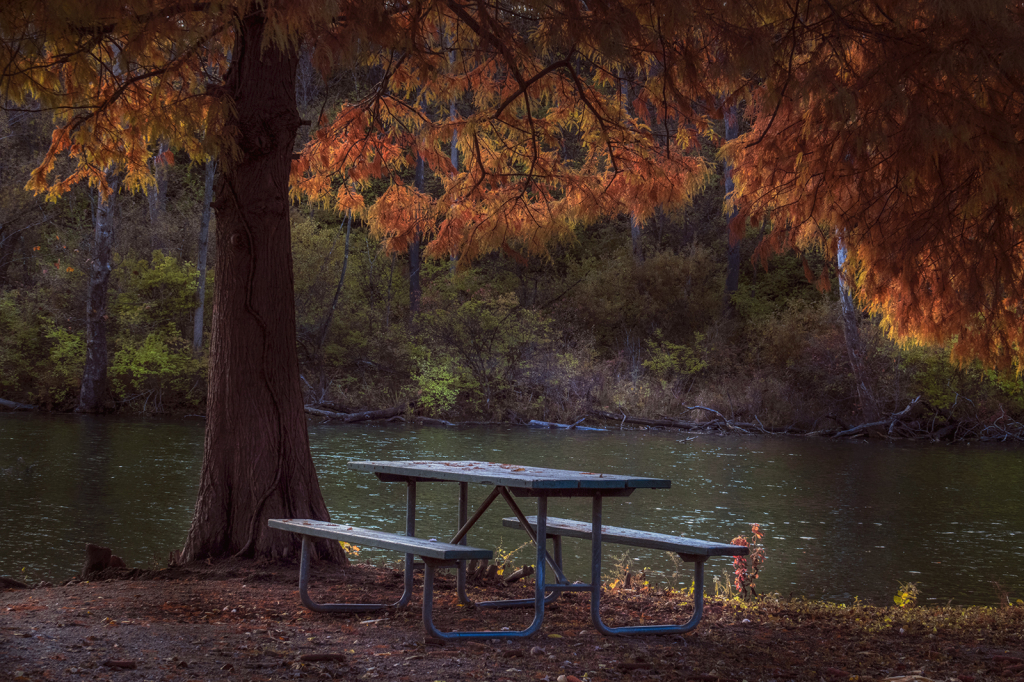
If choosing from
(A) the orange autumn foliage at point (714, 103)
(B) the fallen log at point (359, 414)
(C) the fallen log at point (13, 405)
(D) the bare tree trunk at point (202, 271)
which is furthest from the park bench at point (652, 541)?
(C) the fallen log at point (13, 405)

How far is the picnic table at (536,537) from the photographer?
433cm

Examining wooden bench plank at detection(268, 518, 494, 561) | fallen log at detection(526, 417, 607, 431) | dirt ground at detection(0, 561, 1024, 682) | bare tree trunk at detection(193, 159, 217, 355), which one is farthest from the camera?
bare tree trunk at detection(193, 159, 217, 355)

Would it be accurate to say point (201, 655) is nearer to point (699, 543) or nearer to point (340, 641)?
point (340, 641)

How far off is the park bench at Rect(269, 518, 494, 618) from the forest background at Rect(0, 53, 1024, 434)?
17.6 m

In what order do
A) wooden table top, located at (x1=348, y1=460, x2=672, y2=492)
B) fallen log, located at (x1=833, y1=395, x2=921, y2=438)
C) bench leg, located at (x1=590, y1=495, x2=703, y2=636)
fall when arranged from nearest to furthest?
wooden table top, located at (x1=348, y1=460, x2=672, y2=492) < bench leg, located at (x1=590, y1=495, x2=703, y2=636) < fallen log, located at (x1=833, y1=395, x2=921, y2=438)

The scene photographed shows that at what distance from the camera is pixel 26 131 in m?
29.4

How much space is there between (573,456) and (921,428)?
11291 mm

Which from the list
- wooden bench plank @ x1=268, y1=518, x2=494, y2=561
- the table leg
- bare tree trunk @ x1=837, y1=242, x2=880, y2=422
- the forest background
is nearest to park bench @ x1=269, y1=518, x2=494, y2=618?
wooden bench plank @ x1=268, y1=518, x2=494, y2=561

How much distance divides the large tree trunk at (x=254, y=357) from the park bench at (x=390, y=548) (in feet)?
3.67

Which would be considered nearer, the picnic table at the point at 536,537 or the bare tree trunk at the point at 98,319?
the picnic table at the point at 536,537

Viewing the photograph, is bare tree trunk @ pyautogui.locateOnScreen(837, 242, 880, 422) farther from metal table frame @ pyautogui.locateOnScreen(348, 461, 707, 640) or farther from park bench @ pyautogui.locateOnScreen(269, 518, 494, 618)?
park bench @ pyautogui.locateOnScreen(269, 518, 494, 618)

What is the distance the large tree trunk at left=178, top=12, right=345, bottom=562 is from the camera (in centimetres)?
632

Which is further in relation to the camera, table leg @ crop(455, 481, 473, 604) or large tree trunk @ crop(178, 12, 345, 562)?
large tree trunk @ crop(178, 12, 345, 562)

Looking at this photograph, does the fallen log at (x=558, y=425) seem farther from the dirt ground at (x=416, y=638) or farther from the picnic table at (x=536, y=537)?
the picnic table at (x=536, y=537)
